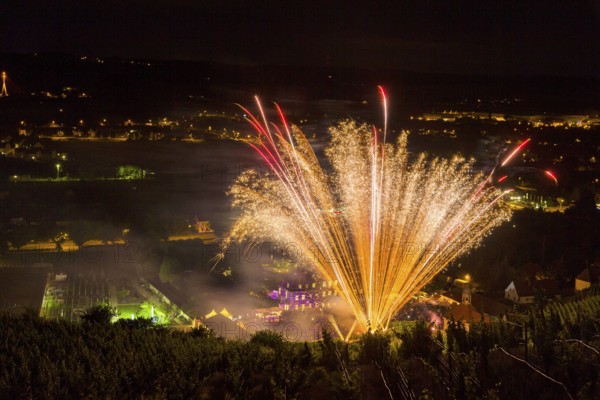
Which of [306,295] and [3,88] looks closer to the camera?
[306,295]

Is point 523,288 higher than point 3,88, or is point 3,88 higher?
point 3,88

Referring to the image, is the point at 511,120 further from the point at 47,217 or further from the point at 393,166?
the point at 47,217

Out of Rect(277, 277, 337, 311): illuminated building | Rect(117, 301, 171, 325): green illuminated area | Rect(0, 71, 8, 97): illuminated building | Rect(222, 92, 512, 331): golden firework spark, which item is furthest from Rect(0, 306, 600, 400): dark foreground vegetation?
Rect(0, 71, 8, 97): illuminated building

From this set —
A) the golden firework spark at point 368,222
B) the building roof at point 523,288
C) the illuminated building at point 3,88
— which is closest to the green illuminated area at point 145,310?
the golden firework spark at point 368,222

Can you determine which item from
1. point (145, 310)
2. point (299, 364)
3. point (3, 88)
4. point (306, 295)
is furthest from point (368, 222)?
point (3, 88)

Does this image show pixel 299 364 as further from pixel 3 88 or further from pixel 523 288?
pixel 3 88

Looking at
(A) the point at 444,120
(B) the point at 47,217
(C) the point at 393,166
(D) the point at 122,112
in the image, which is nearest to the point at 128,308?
(C) the point at 393,166

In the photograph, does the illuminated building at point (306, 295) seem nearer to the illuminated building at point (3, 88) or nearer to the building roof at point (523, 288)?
the building roof at point (523, 288)

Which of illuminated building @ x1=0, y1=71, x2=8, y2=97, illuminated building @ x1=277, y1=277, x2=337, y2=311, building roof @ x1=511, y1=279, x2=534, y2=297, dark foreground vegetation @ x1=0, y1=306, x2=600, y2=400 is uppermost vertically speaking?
illuminated building @ x1=0, y1=71, x2=8, y2=97

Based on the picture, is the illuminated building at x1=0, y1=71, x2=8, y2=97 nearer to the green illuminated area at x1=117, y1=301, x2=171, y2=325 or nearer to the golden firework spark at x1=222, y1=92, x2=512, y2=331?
the green illuminated area at x1=117, y1=301, x2=171, y2=325
